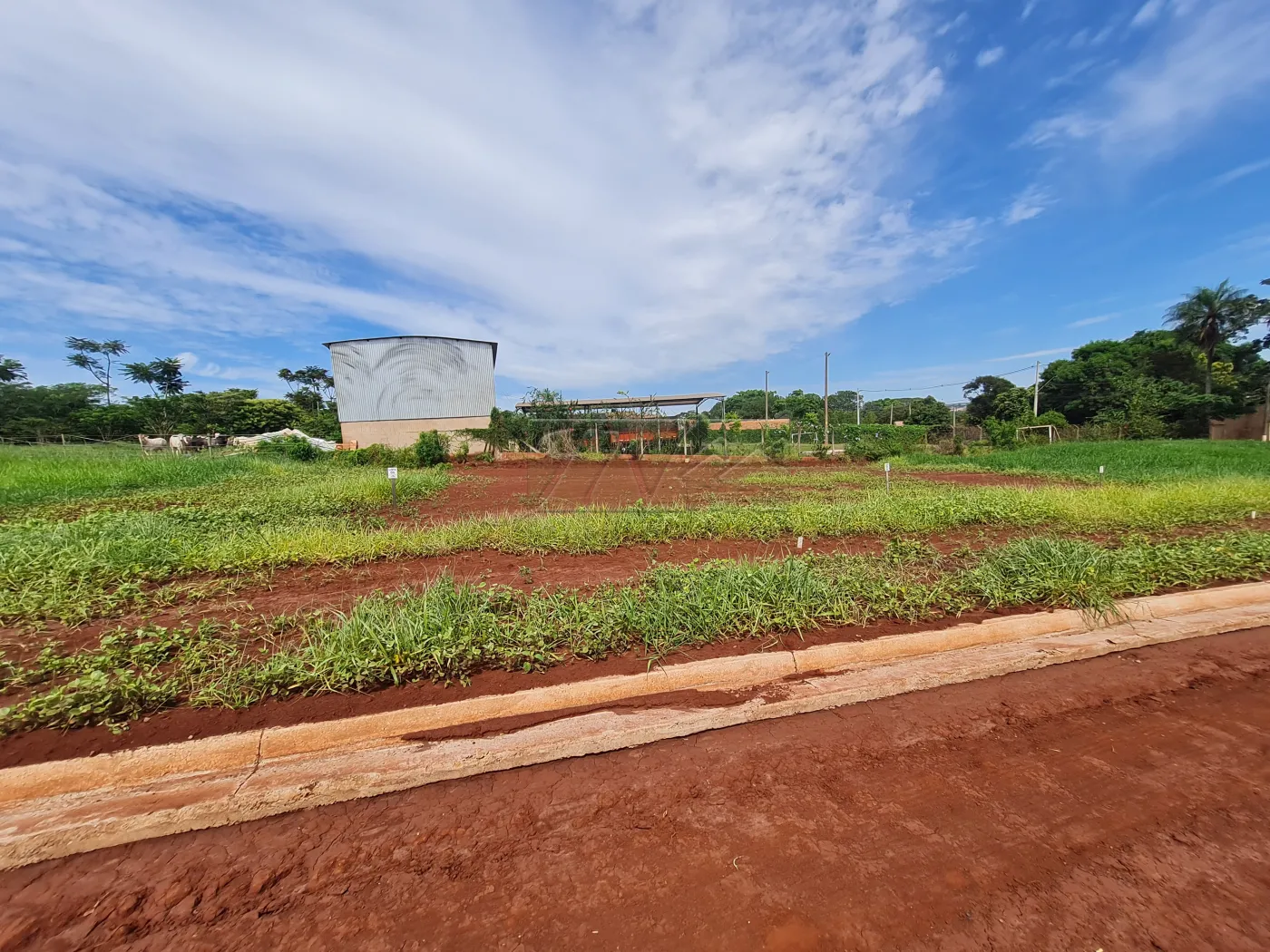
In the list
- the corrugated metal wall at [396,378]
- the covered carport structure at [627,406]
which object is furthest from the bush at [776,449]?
the corrugated metal wall at [396,378]

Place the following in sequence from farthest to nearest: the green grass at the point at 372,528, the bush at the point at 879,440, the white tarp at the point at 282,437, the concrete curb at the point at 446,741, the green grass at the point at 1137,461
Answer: the white tarp at the point at 282,437
the bush at the point at 879,440
the green grass at the point at 1137,461
the green grass at the point at 372,528
the concrete curb at the point at 446,741

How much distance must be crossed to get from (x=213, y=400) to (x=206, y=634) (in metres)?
47.8

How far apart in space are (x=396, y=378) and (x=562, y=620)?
25.1m

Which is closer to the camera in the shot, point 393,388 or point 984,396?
point 393,388

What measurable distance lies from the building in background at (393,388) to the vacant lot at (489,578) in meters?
17.0

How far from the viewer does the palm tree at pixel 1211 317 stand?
103 feet

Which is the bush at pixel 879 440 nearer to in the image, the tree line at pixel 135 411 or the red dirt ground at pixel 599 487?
the red dirt ground at pixel 599 487

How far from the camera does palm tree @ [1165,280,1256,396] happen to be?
31.3 m

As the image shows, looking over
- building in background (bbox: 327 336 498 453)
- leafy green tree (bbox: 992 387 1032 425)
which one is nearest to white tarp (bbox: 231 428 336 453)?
building in background (bbox: 327 336 498 453)

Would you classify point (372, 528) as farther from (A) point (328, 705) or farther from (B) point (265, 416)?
(B) point (265, 416)

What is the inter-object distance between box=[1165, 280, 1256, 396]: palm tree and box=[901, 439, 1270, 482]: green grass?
20.6 metres

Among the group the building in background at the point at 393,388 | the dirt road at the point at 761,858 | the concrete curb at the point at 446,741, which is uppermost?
the building in background at the point at 393,388

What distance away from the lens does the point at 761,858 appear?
1688 mm

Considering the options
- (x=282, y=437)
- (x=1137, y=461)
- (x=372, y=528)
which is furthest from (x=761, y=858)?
(x=282, y=437)
